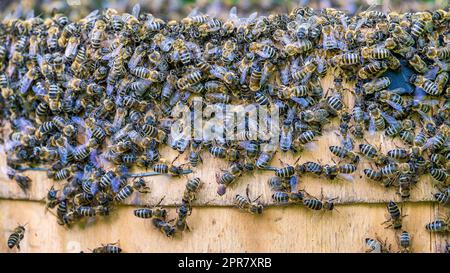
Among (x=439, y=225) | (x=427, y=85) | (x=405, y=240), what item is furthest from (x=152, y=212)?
(x=427, y=85)

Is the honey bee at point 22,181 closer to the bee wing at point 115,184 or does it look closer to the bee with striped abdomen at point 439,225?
the bee wing at point 115,184

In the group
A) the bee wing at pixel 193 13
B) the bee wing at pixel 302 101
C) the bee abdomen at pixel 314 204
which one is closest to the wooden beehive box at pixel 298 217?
the bee abdomen at pixel 314 204

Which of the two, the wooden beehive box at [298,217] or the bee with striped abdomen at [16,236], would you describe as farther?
the bee with striped abdomen at [16,236]

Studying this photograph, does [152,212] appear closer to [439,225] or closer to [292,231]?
[292,231]

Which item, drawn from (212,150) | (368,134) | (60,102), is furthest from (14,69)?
(368,134)

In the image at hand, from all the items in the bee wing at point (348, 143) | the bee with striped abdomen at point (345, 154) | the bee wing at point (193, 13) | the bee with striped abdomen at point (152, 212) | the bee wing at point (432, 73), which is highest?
the bee wing at point (193, 13)

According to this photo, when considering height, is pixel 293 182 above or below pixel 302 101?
below

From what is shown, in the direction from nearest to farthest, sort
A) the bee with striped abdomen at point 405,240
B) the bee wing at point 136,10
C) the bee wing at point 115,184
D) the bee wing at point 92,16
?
the bee with striped abdomen at point 405,240
the bee wing at point 115,184
the bee wing at point 136,10
the bee wing at point 92,16

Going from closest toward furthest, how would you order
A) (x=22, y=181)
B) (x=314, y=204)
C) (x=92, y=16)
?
1. (x=314, y=204)
2. (x=92, y=16)
3. (x=22, y=181)
